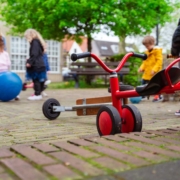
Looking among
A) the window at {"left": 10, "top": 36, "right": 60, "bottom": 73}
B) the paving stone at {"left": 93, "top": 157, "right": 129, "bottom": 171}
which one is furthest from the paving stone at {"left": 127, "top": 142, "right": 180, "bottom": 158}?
the window at {"left": 10, "top": 36, "right": 60, "bottom": 73}

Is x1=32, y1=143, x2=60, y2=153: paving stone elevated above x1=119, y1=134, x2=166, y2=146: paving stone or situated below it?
above

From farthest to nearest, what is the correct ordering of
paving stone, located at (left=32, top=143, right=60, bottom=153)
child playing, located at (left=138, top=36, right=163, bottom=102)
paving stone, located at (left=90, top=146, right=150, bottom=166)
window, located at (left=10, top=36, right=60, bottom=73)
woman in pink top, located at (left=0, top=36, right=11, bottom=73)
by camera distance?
window, located at (left=10, top=36, right=60, bottom=73) < woman in pink top, located at (left=0, top=36, right=11, bottom=73) < child playing, located at (left=138, top=36, right=163, bottom=102) < paving stone, located at (left=32, top=143, right=60, bottom=153) < paving stone, located at (left=90, top=146, right=150, bottom=166)

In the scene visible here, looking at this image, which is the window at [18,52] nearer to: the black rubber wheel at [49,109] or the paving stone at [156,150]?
the black rubber wheel at [49,109]

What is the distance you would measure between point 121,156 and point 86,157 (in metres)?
0.22

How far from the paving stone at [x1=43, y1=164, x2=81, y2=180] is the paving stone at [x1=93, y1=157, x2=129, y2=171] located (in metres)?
0.22

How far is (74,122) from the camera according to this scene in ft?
14.2

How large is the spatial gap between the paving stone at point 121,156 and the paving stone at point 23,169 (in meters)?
0.52

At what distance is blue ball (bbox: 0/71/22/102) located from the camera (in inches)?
277

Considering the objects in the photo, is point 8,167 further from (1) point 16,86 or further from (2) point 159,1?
(2) point 159,1

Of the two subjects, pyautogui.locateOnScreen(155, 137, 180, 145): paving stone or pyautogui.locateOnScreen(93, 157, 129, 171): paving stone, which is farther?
pyautogui.locateOnScreen(155, 137, 180, 145): paving stone

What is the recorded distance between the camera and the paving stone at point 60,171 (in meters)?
1.67

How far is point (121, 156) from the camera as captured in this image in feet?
6.73

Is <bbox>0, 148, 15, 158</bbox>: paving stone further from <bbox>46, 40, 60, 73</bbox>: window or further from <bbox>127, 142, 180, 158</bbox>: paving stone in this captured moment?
<bbox>46, 40, 60, 73</bbox>: window

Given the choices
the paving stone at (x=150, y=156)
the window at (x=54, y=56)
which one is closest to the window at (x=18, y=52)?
the window at (x=54, y=56)
